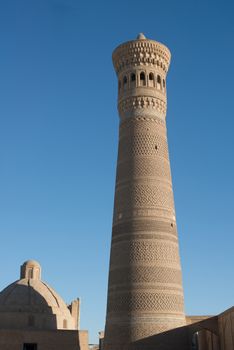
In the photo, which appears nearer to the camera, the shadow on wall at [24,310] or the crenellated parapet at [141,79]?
the crenellated parapet at [141,79]

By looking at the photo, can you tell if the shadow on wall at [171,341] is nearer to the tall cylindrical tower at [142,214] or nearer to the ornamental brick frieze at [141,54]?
the tall cylindrical tower at [142,214]

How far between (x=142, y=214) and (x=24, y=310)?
9.72m

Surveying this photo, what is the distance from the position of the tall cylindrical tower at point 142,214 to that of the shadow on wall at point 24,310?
750 centimetres

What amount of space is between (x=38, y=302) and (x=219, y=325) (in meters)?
10.0

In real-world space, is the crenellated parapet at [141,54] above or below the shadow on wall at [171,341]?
above

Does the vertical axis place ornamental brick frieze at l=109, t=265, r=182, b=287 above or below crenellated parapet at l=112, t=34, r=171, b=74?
A: below

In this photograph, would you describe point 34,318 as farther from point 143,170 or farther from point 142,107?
point 142,107

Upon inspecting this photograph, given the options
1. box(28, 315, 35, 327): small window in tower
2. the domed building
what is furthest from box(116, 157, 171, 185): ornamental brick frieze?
box(28, 315, 35, 327): small window in tower

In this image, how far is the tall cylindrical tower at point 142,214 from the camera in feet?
57.2

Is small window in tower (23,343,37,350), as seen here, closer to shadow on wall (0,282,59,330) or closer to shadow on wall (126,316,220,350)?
shadow on wall (0,282,59,330)

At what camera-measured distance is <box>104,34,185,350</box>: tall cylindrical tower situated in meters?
17.4

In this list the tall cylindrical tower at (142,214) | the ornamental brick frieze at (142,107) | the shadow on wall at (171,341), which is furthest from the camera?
the ornamental brick frieze at (142,107)

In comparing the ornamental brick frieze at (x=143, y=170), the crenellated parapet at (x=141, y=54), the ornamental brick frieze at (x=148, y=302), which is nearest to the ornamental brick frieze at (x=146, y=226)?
the ornamental brick frieze at (x=143, y=170)

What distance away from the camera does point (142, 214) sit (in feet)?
60.9
